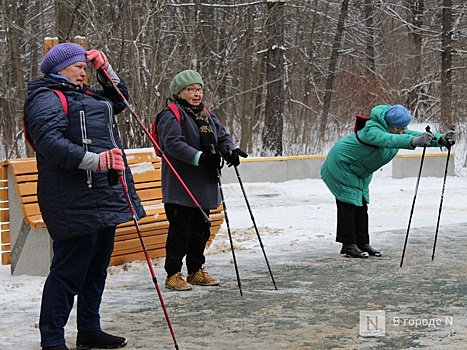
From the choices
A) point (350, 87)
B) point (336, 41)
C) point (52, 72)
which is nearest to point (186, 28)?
point (350, 87)

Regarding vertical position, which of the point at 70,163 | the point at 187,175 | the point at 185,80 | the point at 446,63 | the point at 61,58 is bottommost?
the point at 446,63

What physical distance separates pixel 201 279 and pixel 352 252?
1.82m

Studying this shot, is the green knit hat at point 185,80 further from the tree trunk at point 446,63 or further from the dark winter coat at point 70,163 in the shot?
the tree trunk at point 446,63

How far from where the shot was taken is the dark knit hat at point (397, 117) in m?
7.70

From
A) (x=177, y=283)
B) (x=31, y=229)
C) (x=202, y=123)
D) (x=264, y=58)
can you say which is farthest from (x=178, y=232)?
(x=264, y=58)

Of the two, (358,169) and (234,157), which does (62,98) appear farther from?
(358,169)

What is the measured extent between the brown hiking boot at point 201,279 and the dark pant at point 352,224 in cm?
171

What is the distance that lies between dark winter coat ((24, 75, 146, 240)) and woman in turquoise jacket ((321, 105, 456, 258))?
11.3ft

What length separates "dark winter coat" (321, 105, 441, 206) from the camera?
7801mm

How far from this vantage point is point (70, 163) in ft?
14.9

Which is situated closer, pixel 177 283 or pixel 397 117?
pixel 177 283

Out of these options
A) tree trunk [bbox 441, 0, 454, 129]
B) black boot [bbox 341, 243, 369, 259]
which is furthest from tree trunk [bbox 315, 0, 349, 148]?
black boot [bbox 341, 243, 369, 259]

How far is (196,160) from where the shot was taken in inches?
255

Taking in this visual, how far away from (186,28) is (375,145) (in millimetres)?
12031
